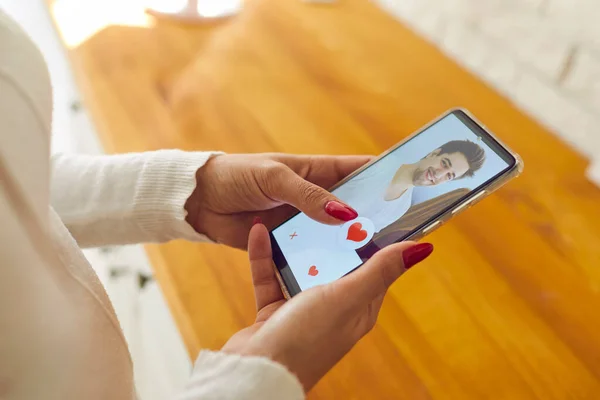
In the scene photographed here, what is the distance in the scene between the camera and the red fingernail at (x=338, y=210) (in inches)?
16.4

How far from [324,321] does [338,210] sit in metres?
0.11

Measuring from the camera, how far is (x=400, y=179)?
448 millimetres

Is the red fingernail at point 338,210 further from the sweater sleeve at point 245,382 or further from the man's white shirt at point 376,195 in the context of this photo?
the sweater sleeve at point 245,382

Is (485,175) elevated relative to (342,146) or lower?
elevated

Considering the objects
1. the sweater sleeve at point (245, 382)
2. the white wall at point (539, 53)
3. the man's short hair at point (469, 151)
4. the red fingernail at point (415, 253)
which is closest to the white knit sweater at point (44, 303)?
the sweater sleeve at point (245, 382)

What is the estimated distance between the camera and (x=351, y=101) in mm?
723

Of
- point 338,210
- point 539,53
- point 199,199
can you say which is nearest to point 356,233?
point 338,210

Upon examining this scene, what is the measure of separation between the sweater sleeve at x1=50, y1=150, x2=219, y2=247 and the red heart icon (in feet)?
0.49

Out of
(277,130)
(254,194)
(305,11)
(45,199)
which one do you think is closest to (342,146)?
(277,130)

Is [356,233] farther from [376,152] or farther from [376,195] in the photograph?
[376,152]

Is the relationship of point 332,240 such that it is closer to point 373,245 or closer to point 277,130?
point 373,245

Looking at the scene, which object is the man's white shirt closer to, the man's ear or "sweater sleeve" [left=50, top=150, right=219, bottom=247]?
the man's ear

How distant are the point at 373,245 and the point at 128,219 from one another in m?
0.22

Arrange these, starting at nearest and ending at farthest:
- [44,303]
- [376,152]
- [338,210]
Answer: [44,303]
[338,210]
[376,152]
